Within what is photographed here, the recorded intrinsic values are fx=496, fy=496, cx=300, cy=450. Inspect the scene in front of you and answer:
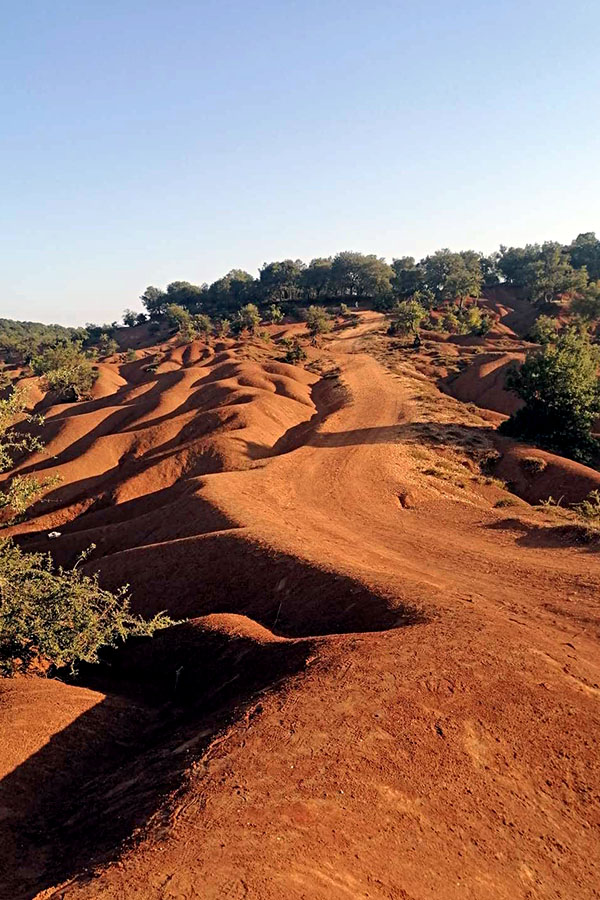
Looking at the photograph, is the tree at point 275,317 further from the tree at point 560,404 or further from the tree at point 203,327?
the tree at point 560,404

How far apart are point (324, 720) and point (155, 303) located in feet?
591

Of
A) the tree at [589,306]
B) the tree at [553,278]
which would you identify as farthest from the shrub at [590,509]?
the tree at [553,278]

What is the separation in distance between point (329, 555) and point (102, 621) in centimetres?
868

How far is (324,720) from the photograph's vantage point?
9.53 metres

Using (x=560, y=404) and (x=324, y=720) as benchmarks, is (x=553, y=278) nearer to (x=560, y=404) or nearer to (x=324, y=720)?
(x=560, y=404)

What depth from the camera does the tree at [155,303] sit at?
169825 millimetres

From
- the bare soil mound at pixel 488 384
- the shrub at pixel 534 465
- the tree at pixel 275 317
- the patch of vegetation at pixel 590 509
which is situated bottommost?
the patch of vegetation at pixel 590 509

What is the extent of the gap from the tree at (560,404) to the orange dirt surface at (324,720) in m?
13.6

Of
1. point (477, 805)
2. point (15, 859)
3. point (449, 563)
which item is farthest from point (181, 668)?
point (449, 563)

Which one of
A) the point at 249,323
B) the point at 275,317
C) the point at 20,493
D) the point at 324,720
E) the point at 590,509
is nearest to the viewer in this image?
the point at 324,720

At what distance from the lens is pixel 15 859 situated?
7793mm

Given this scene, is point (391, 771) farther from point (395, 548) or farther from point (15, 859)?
point (395, 548)

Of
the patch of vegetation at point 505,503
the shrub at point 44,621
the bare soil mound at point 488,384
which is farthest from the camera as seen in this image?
the bare soil mound at point 488,384

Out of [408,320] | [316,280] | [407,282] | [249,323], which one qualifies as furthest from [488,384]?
[316,280]
